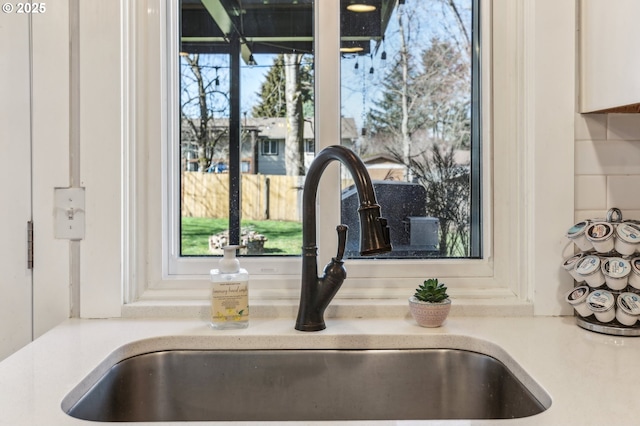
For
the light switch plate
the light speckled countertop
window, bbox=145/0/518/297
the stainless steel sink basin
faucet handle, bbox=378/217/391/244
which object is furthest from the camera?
window, bbox=145/0/518/297

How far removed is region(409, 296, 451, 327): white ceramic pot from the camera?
3.92ft

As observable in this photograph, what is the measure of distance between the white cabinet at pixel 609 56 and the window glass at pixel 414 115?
27 centimetres

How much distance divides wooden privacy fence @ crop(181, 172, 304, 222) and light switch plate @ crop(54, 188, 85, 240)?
0.85ft

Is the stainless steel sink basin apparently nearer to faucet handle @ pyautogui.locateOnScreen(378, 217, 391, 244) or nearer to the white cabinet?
faucet handle @ pyautogui.locateOnScreen(378, 217, 391, 244)

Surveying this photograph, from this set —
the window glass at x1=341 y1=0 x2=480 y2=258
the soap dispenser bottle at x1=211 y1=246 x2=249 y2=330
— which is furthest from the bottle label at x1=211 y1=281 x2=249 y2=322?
the window glass at x1=341 y1=0 x2=480 y2=258

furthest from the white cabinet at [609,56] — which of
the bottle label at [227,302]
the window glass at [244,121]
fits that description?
the bottle label at [227,302]

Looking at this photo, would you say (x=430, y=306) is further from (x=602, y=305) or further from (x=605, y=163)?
(x=605, y=163)

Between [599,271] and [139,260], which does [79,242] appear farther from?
[599,271]

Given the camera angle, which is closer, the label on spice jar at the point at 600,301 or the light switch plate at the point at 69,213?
the label on spice jar at the point at 600,301

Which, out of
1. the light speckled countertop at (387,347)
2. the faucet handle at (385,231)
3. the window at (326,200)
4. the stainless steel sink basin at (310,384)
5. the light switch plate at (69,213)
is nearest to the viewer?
the light speckled countertop at (387,347)

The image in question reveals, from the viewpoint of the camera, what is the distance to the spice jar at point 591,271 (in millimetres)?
1172

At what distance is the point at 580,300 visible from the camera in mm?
1193

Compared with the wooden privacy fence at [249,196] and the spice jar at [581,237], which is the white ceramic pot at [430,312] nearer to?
the spice jar at [581,237]

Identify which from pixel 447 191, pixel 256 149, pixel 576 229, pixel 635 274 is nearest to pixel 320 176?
pixel 256 149
